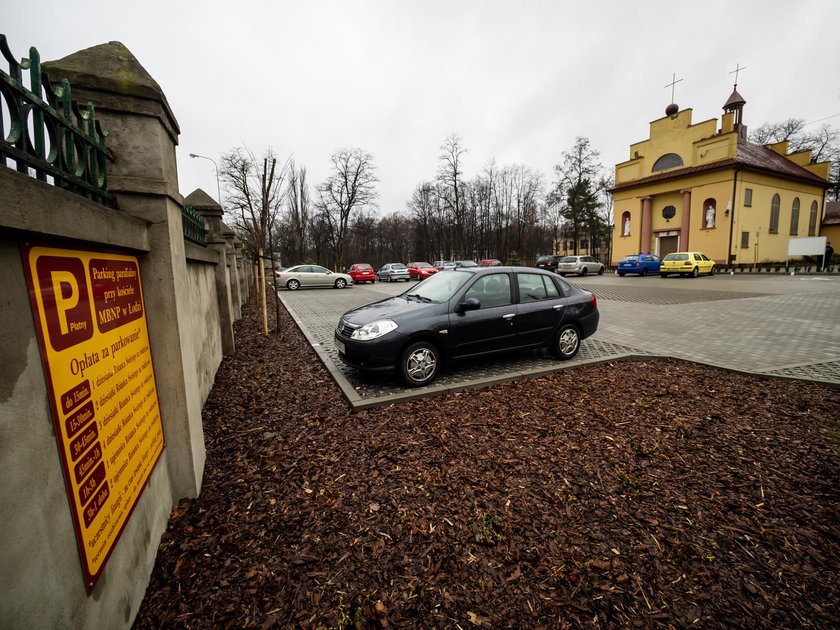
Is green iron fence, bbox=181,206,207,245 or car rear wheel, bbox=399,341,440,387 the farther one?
car rear wheel, bbox=399,341,440,387

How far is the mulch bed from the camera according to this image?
6.76 ft

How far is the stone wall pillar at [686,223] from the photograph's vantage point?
35812 mm

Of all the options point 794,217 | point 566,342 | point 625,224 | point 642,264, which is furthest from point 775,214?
point 566,342

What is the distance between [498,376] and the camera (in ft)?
18.2

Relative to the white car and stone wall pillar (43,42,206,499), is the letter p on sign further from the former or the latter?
the white car

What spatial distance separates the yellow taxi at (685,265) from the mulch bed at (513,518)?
2739 cm

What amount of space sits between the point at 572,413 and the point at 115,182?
4554 mm

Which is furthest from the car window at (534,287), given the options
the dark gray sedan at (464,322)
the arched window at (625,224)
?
the arched window at (625,224)

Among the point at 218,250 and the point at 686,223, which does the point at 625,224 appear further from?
the point at 218,250

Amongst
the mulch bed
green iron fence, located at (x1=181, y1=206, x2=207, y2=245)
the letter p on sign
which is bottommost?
the mulch bed

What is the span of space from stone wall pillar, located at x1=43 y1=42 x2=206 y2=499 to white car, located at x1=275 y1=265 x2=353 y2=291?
70.0ft

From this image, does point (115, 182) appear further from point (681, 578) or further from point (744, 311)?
point (744, 311)

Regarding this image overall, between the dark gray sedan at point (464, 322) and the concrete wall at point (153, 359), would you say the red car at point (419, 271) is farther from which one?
the concrete wall at point (153, 359)

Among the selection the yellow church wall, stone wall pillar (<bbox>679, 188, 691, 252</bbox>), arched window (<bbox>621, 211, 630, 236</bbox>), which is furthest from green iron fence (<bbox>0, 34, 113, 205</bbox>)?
arched window (<bbox>621, 211, 630, 236</bbox>)
